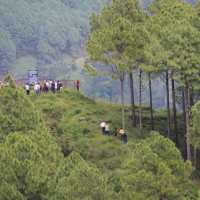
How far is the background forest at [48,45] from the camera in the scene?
146 metres

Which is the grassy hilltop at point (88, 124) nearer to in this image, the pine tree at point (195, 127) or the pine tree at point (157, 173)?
the pine tree at point (195, 127)

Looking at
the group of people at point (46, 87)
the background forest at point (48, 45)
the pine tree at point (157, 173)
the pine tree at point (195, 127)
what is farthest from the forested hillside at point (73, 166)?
the background forest at point (48, 45)

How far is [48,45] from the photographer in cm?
16075

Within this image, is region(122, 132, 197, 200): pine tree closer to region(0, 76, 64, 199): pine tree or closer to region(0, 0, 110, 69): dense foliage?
region(0, 76, 64, 199): pine tree

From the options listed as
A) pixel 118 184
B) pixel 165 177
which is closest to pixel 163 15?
pixel 118 184

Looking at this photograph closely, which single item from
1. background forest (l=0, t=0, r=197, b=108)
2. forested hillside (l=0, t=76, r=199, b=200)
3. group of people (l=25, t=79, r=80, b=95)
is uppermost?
background forest (l=0, t=0, r=197, b=108)

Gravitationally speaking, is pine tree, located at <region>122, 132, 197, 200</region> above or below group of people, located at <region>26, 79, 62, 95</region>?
below

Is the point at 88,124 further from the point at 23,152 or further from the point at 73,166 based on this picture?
the point at 73,166

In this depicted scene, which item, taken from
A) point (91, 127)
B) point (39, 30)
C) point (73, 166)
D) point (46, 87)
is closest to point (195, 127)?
point (73, 166)

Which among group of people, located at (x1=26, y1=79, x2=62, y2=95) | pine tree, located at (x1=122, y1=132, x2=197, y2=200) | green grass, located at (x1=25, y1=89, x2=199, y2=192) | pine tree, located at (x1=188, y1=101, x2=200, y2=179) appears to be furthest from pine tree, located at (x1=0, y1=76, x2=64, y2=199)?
group of people, located at (x1=26, y1=79, x2=62, y2=95)

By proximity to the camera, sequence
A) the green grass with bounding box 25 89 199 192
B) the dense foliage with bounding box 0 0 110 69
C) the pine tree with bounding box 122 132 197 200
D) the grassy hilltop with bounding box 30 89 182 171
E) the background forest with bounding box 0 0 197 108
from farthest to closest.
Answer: the dense foliage with bounding box 0 0 110 69 < the background forest with bounding box 0 0 197 108 < the grassy hilltop with bounding box 30 89 182 171 < the green grass with bounding box 25 89 199 192 < the pine tree with bounding box 122 132 197 200

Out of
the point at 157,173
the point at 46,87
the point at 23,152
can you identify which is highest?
the point at 46,87

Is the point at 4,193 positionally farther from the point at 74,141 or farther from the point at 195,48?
the point at 195,48

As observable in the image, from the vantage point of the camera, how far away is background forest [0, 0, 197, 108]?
146 metres
